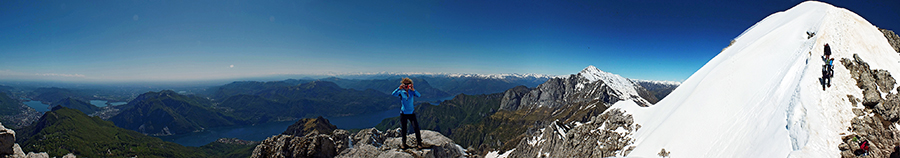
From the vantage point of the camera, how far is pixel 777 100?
16.6 metres

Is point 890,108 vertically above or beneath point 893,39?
beneath

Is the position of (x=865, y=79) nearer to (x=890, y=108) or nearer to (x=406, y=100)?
(x=890, y=108)

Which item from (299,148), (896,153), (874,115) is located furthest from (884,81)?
(299,148)

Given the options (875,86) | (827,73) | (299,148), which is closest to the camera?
(827,73)

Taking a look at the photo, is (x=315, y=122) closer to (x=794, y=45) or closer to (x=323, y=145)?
(x=323, y=145)

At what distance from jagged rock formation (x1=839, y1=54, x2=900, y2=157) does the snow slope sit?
1.47 feet

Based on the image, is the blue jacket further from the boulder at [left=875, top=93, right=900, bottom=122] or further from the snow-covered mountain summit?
the boulder at [left=875, top=93, right=900, bottom=122]

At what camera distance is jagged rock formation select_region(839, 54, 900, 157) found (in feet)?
41.0

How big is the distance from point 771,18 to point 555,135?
35.4 m

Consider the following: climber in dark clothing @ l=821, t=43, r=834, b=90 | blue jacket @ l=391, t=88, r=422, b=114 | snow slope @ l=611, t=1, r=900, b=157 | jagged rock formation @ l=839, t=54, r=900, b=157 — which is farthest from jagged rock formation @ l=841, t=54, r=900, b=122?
blue jacket @ l=391, t=88, r=422, b=114

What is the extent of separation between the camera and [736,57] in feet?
91.9

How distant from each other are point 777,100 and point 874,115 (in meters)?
3.40

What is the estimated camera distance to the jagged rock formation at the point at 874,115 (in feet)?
41.0

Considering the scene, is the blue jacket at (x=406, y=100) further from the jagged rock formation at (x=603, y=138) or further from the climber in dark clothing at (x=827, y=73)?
the jagged rock formation at (x=603, y=138)
